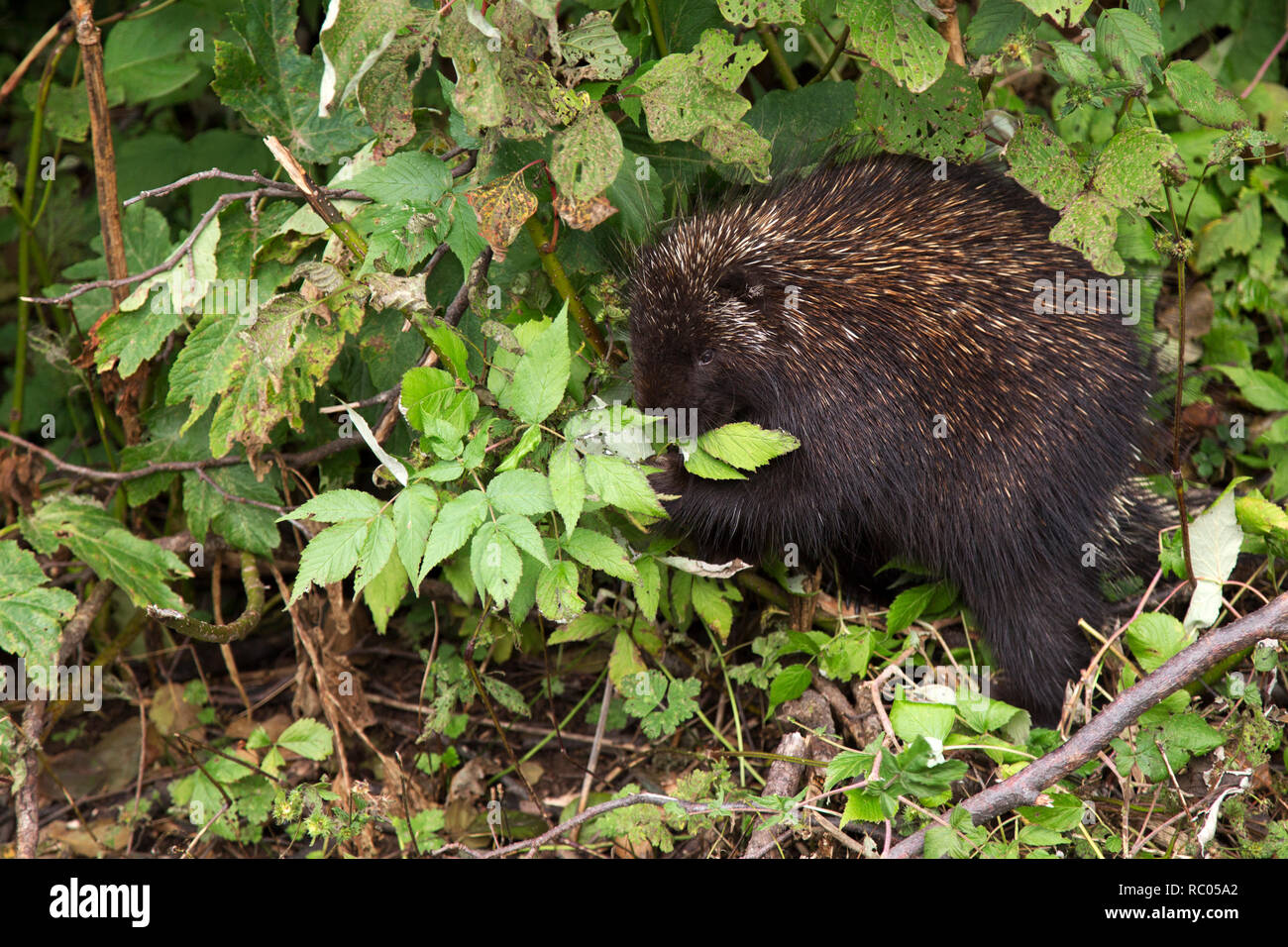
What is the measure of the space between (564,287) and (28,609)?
185 centimetres

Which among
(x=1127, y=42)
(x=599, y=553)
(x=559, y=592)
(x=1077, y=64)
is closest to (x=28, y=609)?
(x=559, y=592)

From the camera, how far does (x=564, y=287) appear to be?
3.30m

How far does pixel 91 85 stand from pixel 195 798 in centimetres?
241

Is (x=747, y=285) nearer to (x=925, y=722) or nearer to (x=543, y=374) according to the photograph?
(x=543, y=374)

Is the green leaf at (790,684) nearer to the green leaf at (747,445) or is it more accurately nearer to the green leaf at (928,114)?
the green leaf at (747,445)

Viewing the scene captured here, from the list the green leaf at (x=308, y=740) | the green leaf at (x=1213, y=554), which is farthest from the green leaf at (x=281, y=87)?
the green leaf at (x=1213, y=554)

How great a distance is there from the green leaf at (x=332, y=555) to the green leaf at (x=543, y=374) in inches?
19.5

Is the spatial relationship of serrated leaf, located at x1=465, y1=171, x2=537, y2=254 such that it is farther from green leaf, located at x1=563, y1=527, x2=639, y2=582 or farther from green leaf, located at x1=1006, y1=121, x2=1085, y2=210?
green leaf, located at x1=1006, y1=121, x2=1085, y2=210

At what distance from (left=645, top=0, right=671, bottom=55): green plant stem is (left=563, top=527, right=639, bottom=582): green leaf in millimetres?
1597

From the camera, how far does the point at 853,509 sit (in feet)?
11.5

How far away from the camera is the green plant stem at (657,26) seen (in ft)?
11.1

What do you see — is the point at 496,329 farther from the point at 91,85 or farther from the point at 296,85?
the point at 91,85

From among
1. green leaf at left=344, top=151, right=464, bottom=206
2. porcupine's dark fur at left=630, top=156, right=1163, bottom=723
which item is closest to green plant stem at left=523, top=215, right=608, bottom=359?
porcupine's dark fur at left=630, top=156, right=1163, bottom=723
